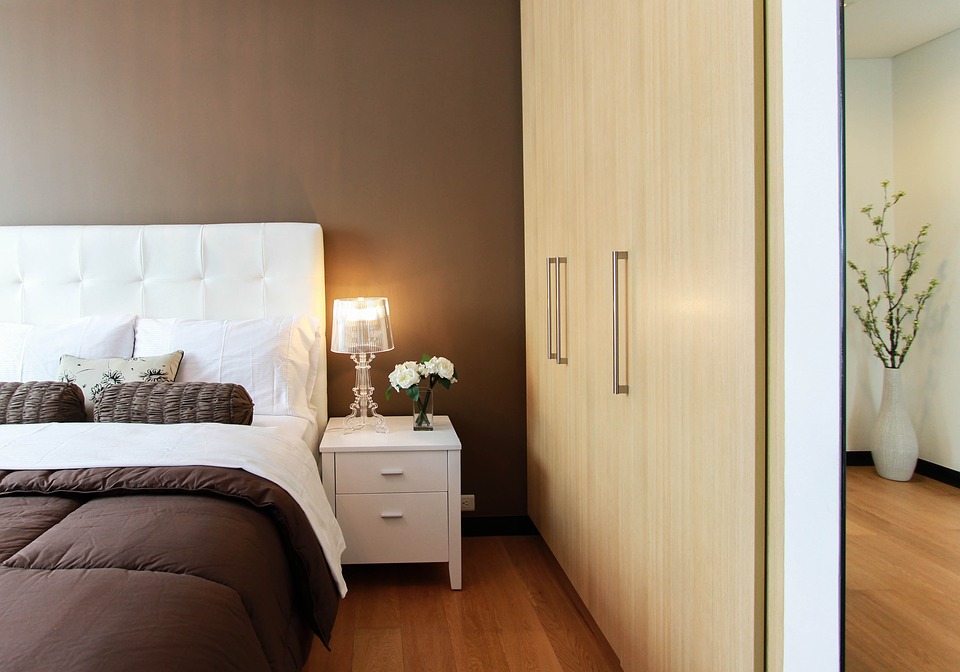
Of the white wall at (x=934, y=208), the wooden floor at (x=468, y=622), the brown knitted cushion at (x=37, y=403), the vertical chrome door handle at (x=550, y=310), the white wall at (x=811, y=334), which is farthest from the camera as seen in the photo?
the vertical chrome door handle at (x=550, y=310)

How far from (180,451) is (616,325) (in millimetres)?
1187

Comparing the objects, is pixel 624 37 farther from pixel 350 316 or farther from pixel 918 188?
pixel 350 316

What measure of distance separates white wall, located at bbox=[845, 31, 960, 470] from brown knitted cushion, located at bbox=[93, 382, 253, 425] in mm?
1934

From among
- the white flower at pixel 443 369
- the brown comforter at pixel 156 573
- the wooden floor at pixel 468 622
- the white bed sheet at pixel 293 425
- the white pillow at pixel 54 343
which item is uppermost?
the white pillow at pixel 54 343

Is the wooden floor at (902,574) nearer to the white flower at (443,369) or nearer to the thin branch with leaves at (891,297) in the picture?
the thin branch with leaves at (891,297)

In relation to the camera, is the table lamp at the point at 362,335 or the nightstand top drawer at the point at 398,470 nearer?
the nightstand top drawer at the point at 398,470

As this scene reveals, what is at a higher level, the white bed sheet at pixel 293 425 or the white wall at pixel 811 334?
the white wall at pixel 811 334

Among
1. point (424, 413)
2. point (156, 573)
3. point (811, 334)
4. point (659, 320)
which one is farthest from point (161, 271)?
point (811, 334)

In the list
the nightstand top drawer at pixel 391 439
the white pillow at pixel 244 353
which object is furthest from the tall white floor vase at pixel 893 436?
the white pillow at pixel 244 353

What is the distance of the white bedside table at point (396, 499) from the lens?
264 centimetres

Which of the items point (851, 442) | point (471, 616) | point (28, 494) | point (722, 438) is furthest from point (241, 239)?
point (851, 442)

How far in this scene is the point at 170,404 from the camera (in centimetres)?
236

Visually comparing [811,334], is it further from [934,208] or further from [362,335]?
[362,335]

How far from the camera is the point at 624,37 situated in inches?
72.2
